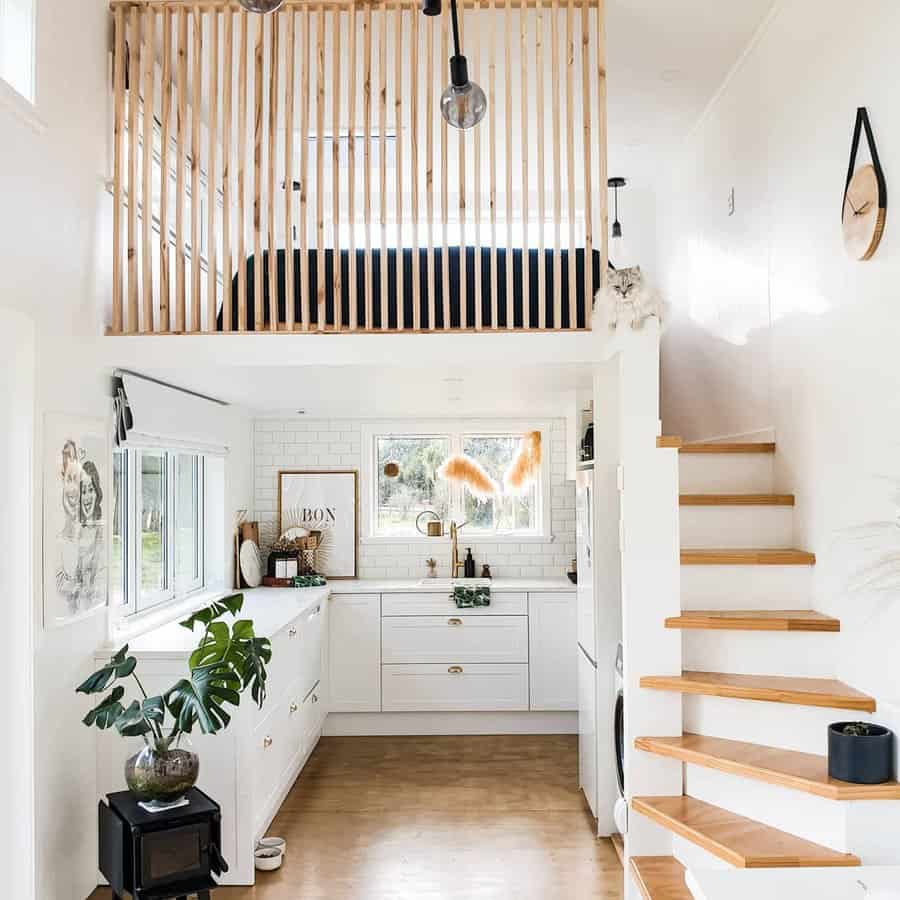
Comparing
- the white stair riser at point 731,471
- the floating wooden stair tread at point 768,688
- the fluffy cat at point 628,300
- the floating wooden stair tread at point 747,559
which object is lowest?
the floating wooden stair tread at point 768,688

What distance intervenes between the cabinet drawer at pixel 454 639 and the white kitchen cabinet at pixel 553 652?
8cm

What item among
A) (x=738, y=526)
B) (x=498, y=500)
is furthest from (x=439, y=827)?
(x=498, y=500)

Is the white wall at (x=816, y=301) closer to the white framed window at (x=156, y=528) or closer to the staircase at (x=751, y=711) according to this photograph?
the staircase at (x=751, y=711)

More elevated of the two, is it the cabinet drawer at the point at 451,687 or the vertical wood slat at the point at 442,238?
the vertical wood slat at the point at 442,238

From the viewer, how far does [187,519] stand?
18.2ft

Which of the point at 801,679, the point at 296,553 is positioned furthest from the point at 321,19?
the point at 296,553

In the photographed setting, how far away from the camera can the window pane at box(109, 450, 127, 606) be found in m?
4.07

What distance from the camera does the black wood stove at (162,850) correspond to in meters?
3.19

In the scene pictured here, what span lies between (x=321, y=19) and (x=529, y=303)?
146 cm

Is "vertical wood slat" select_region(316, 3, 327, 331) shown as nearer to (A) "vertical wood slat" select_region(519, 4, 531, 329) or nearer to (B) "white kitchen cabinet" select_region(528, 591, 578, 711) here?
(A) "vertical wood slat" select_region(519, 4, 531, 329)

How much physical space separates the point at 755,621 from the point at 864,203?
55.1 inches

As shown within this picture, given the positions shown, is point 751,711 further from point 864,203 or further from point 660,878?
point 864,203

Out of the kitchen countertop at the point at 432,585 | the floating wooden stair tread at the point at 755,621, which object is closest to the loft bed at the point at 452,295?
the floating wooden stair tread at the point at 755,621

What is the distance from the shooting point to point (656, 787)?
10.4 ft
